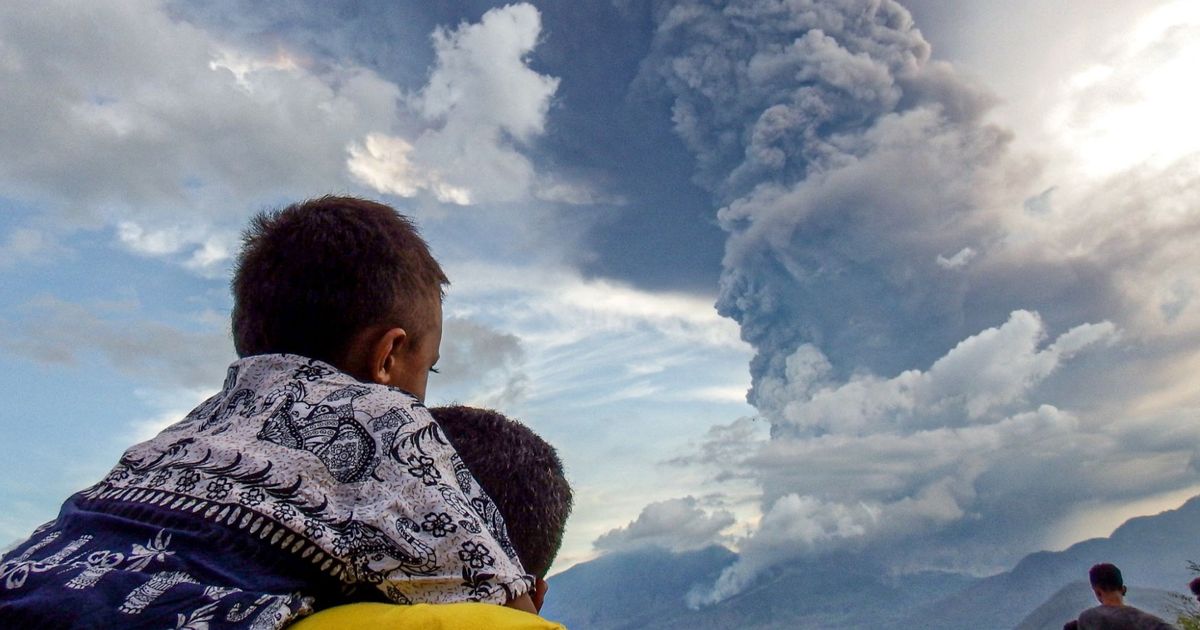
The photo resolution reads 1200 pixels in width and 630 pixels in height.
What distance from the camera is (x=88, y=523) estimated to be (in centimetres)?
148

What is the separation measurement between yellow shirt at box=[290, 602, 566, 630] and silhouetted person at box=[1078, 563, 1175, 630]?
8377 millimetres

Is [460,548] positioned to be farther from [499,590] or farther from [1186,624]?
[1186,624]

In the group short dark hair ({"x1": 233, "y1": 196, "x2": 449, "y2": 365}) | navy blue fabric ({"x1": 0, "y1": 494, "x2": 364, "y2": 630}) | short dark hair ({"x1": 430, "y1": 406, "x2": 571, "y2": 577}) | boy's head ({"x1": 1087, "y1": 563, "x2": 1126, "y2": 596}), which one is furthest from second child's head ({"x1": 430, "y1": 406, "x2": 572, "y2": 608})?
boy's head ({"x1": 1087, "y1": 563, "x2": 1126, "y2": 596})

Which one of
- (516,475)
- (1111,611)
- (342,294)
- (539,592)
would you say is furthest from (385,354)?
(1111,611)

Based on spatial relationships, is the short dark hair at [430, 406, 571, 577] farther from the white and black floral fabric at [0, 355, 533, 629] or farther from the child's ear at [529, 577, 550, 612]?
the white and black floral fabric at [0, 355, 533, 629]

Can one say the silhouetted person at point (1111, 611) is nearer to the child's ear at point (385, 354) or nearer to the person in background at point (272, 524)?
the child's ear at point (385, 354)

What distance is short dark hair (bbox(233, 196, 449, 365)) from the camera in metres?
1.90

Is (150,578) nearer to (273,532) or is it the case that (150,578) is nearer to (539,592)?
(273,532)

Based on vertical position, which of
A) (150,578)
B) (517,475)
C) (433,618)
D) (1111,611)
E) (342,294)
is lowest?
(433,618)

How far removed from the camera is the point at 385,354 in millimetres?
1925

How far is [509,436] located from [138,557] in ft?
3.18

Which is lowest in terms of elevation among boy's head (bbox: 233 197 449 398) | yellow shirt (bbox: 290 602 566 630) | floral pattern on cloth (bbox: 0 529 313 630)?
yellow shirt (bbox: 290 602 566 630)

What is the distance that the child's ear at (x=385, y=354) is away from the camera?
1.92 metres

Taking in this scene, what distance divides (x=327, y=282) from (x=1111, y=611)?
8.92 metres
